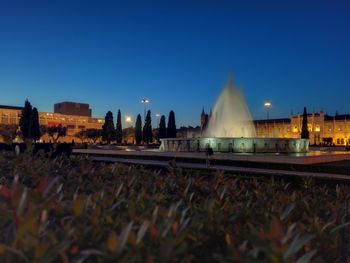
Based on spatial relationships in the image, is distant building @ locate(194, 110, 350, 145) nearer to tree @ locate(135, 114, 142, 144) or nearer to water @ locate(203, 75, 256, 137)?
tree @ locate(135, 114, 142, 144)

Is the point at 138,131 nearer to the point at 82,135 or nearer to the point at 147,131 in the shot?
the point at 147,131

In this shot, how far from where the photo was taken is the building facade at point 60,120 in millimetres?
133800

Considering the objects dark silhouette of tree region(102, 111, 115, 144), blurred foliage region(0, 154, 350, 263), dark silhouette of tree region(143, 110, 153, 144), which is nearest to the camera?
blurred foliage region(0, 154, 350, 263)

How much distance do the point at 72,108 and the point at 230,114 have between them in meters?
120

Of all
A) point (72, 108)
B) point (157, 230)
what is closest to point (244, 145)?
point (157, 230)

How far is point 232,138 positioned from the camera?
3778 cm

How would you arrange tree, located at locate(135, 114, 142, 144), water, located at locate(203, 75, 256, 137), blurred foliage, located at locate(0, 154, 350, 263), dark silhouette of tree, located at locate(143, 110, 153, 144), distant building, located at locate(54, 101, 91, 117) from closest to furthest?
blurred foliage, located at locate(0, 154, 350, 263) → water, located at locate(203, 75, 256, 137) → dark silhouette of tree, located at locate(143, 110, 153, 144) → tree, located at locate(135, 114, 142, 144) → distant building, located at locate(54, 101, 91, 117)

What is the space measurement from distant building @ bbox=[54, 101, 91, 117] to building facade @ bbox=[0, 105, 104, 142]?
10.7 ft

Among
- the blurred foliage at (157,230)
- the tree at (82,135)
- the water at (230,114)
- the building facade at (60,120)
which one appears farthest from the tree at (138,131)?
the blurred foliage at (157,230)

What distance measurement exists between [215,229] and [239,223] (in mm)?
582

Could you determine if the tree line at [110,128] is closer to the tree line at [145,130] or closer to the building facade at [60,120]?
the tree line at [145,130]

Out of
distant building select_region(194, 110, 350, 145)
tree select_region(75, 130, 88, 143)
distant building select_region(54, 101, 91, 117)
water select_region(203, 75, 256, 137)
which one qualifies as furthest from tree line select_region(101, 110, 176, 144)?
distant building select_region(54, 101, 91, 117)

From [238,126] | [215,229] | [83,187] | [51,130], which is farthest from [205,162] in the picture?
[51,130]

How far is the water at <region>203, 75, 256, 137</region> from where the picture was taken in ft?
153
